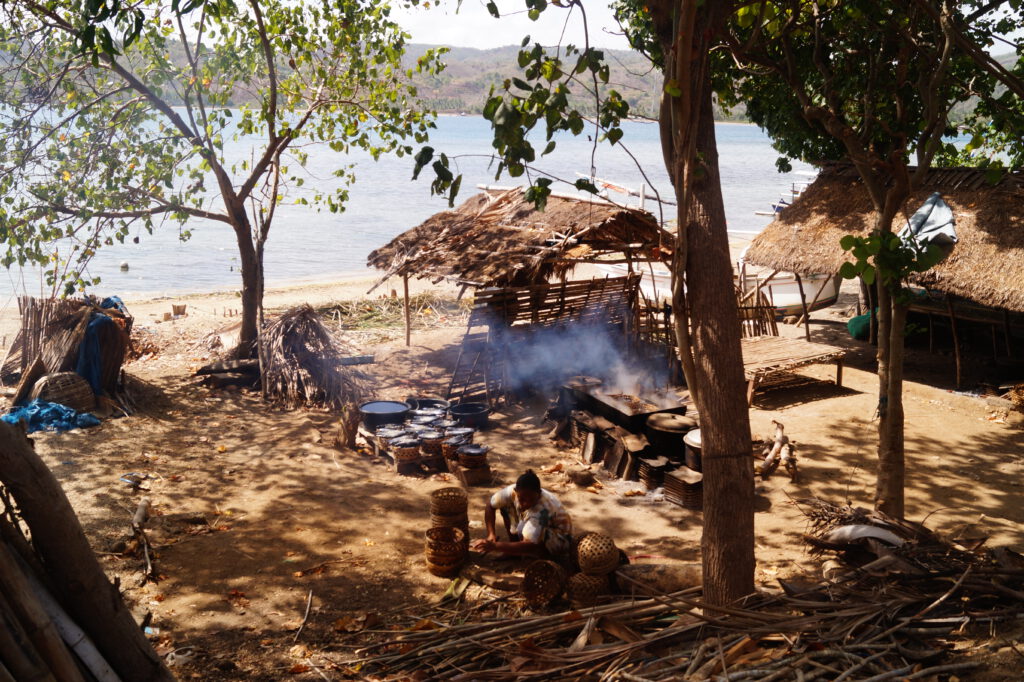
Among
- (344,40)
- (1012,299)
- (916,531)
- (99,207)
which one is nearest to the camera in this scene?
(916,531)

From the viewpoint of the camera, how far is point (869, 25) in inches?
301

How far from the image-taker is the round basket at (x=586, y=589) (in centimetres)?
560

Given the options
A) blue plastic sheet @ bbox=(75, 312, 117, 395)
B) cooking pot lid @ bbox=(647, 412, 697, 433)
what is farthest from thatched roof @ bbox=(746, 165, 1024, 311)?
blue plastic sheet @ bbox=(75, 312, 117, 395)

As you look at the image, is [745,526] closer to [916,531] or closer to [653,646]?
[653,646]

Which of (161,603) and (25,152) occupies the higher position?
(25,152)

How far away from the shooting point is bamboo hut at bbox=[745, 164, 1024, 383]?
10.3 meters

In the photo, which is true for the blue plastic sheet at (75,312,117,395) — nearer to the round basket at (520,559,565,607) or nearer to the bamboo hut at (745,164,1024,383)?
the round basket at (520,559,565,607)

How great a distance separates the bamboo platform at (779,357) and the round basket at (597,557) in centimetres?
559

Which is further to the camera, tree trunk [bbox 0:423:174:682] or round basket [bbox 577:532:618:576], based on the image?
round basket [bbox 577:532:618:576]

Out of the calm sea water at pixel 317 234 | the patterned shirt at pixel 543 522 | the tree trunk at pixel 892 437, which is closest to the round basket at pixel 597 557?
the patterned shirt at pixel 543 522

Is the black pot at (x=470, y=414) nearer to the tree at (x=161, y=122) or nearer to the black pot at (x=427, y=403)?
the black pot at (x=427, y=403)

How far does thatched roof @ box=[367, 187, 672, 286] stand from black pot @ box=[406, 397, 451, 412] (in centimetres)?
182

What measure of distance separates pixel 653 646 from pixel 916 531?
257 cm

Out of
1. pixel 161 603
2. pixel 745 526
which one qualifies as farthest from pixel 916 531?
pixel 161 603
